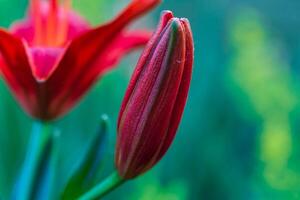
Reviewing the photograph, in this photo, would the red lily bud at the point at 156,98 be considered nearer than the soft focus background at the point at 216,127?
Yes

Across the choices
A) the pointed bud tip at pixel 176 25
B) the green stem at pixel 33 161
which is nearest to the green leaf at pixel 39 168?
the green stem at pixel 33 161

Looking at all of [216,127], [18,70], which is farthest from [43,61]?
[216,127]

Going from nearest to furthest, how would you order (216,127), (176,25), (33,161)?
(176,25), (33,161), (216,127)

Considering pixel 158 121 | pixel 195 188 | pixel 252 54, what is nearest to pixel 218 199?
pixel 195 188

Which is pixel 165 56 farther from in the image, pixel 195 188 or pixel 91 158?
pixel 195 188

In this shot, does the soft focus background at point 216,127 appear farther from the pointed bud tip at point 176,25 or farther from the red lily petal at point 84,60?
the pointed bud tip at point 176,25

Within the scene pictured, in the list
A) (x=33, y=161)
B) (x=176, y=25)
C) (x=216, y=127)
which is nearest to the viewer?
(x=176, y=25)

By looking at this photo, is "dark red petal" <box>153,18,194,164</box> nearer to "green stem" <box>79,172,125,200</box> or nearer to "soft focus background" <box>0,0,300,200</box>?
"green stem" <box>79,172,125,200</box>

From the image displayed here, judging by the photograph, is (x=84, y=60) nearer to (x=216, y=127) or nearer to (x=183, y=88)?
(x=183, y=88)
